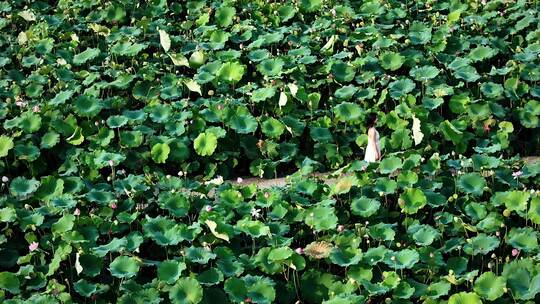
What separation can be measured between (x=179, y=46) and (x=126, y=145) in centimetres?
140

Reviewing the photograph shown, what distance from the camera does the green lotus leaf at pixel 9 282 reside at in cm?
484

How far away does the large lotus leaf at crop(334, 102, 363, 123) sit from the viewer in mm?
6438

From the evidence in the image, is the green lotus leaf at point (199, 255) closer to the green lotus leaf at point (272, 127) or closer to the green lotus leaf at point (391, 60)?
the green lotus leaf at point (272, 127)

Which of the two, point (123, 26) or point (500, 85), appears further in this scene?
point (123, 26)

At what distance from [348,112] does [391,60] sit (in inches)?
27.2

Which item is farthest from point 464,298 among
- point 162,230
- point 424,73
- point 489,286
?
point 424,73

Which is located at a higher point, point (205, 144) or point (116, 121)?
point (116, 121)

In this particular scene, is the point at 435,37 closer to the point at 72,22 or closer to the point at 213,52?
the point at 213,52

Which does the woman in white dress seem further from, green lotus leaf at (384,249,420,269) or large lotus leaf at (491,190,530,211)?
green lotus leaf at (384,249,420,269)

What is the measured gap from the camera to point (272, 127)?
6.30 metres

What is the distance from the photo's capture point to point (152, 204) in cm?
555

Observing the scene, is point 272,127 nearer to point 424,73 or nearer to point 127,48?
point 424,73

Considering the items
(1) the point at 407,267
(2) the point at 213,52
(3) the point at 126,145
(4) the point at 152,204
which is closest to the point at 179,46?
(2) the point at 213,52

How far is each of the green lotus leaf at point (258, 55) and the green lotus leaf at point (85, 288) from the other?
2.54m
